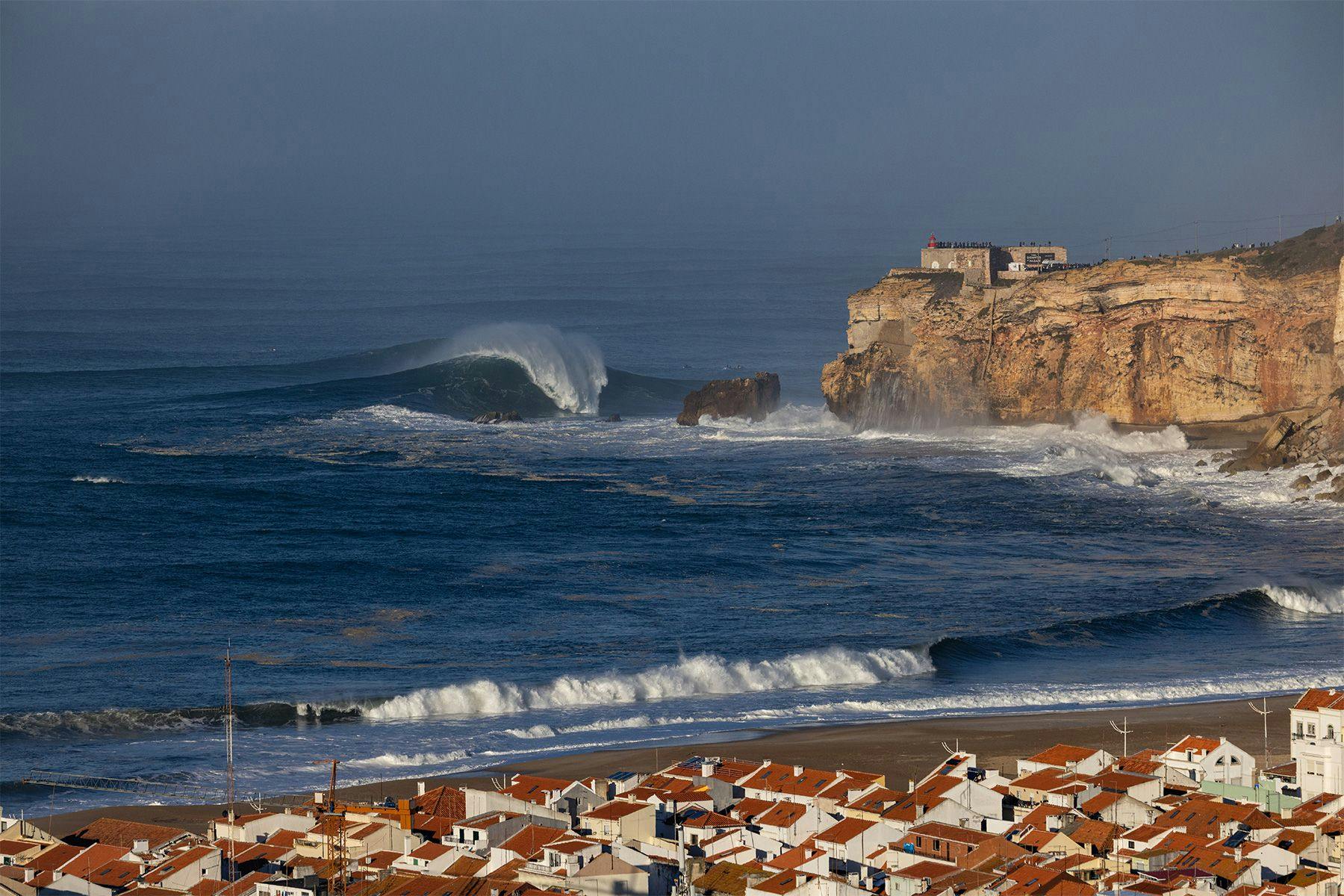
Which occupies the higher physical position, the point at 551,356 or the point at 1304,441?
the point at 551,356

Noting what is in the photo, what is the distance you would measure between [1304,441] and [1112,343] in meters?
6.99

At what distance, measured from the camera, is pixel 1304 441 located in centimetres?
5041

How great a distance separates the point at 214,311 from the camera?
104125 mm

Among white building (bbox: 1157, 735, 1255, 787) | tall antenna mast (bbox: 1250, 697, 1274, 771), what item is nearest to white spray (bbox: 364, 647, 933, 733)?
tall antenna mast (bbox: 1250, 697, 1274, 771)

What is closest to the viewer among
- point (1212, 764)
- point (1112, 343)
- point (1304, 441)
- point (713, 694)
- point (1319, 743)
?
point (1319, 743)

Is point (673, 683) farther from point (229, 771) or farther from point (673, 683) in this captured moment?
point (229, 771)

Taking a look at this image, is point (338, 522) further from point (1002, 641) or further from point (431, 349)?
point (431, 349)

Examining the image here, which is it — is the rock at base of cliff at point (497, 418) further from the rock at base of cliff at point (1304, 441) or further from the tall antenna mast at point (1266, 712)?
the tall antenna mast at point (1266, 712)

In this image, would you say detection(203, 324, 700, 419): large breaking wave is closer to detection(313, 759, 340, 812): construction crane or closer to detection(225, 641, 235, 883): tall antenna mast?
detection(225, 641, 235, 883): tall antenna mast

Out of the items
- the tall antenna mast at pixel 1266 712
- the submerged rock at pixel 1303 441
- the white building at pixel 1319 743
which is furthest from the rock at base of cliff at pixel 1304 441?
the white building at pixel 1319 743

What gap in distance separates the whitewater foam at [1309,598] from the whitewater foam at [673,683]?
295 inches

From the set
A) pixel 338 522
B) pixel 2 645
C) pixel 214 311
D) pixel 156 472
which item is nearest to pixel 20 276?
pixel 214 311

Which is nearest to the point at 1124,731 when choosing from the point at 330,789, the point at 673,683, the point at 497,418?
the point at 673,683

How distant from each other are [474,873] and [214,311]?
8708 centimetres
